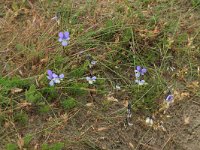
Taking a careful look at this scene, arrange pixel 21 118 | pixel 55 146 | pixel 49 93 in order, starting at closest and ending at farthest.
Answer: pixel 55 146 < pixel 21 118 < pixel 49 93

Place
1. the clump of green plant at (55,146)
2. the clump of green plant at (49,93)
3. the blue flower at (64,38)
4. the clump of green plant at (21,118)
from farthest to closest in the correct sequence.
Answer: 1. the blue flower at (64,38)
2. the clump of green plant at (49,93)
3. the clump of green plant at (21,118)
4. the clump of green plant at (55,146)

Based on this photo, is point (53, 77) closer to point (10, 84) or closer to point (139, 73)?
point (10, 84)

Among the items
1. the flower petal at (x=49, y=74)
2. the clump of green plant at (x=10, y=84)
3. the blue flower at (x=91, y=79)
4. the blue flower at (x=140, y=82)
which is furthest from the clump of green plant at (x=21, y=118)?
the blue flower at (x=140, y=82)

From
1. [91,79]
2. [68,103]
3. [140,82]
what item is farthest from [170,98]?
[68,103]

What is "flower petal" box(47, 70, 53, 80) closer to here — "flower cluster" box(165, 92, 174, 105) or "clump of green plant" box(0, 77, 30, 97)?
"clump of green plant" box(0, 77, 30, 97)

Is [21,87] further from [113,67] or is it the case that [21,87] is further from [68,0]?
[68,0]

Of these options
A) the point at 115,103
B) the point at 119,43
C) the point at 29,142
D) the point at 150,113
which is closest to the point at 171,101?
the point at 150,113

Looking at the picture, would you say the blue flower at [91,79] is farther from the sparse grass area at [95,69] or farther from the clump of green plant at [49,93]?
the clump of green plant at [49,93]
